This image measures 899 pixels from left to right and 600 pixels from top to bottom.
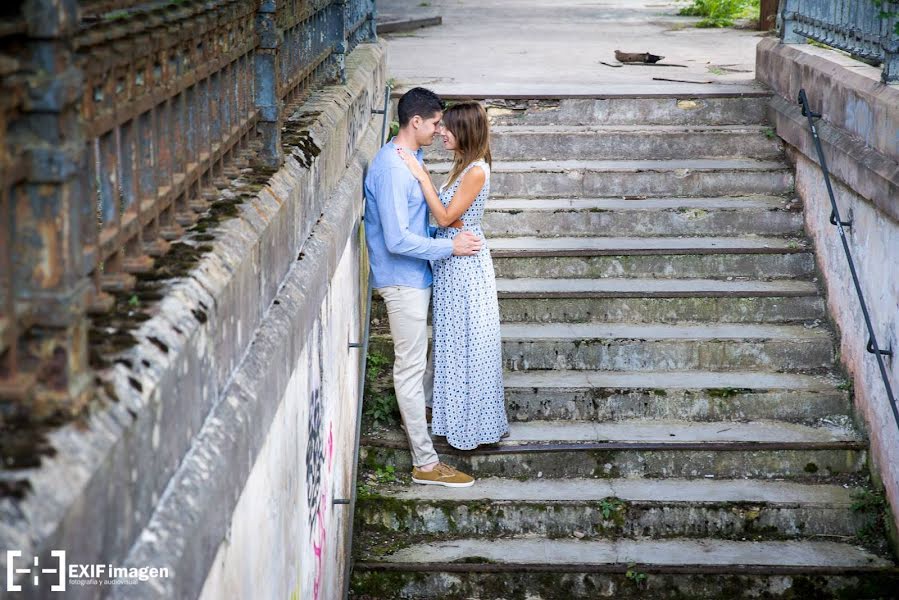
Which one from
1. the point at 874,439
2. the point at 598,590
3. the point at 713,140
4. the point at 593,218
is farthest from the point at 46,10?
the point at 713,140

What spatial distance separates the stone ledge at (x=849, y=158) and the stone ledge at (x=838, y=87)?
0.05m

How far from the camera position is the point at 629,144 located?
846 cm

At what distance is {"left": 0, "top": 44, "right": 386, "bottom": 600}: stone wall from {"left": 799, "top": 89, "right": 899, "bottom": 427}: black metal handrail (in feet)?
9.07

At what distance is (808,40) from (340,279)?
4681 millimetres

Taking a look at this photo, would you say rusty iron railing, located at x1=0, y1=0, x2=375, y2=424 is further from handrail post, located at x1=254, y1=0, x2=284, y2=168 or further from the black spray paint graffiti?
the black spray paint graffiti

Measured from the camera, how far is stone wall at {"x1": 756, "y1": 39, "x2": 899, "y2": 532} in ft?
19.9

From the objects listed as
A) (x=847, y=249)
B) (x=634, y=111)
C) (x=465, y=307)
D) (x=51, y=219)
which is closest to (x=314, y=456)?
(x=465, y=307)

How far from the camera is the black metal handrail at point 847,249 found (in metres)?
6.03

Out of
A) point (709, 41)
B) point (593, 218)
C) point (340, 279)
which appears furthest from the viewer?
point (709, 41)

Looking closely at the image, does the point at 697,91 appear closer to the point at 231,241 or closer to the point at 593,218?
the point at 593,218

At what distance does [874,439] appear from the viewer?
250 inches

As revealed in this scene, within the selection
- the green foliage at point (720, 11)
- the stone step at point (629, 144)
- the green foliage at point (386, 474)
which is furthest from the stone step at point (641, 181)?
the green foliage at point (720, 11)

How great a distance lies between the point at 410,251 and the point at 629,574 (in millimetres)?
1916

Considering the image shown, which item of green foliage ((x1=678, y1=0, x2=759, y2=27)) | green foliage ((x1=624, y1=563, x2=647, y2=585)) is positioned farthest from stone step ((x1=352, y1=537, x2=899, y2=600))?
green foliage ((x1=678, y1=0, x2=759, y2=27))
